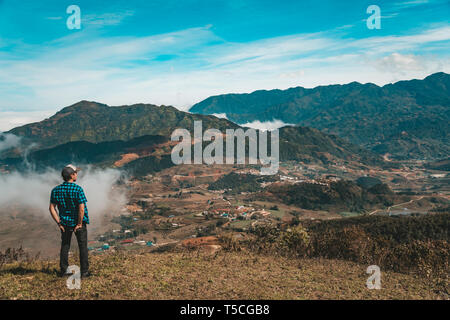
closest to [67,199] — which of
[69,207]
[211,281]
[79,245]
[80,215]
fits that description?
[69,207]

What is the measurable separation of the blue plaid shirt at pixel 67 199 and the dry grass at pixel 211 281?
2.11 meters

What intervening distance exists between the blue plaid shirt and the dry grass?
211cm

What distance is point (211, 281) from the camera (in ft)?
34.0

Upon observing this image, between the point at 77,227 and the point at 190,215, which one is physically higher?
the point at 77,227

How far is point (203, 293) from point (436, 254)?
11496mm

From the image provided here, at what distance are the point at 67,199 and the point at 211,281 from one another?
5307 mm

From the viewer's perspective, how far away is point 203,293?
9.16m

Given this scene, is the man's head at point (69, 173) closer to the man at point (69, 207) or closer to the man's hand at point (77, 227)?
the man at point (69, 207)

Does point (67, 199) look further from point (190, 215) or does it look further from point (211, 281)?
point (190, 215)

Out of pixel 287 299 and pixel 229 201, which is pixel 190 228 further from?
pixel 287 299

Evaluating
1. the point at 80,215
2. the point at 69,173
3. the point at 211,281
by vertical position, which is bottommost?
the point at 211,281

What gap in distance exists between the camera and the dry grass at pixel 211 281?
29.0 feet

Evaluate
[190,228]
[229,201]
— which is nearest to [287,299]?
[190,228]
